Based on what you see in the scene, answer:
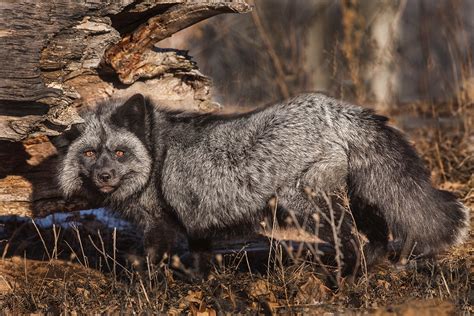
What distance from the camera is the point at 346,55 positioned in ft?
33.7

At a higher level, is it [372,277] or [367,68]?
[367,68]

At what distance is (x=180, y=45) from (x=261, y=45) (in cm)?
176

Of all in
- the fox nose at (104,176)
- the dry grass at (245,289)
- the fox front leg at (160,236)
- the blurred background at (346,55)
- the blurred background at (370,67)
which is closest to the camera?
the dry grass at (245,289)

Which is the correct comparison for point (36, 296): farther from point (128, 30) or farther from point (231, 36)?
point (231, 36)

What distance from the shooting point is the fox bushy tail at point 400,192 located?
5.29 m

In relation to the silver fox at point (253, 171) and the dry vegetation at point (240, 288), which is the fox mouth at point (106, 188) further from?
the dry vegetation at point (240, 288)

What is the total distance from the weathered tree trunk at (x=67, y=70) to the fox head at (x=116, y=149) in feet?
1.15

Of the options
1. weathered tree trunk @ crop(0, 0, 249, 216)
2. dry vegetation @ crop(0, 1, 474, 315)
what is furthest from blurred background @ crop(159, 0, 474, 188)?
dry vegetation @ crop(0, 1, 474, 315)

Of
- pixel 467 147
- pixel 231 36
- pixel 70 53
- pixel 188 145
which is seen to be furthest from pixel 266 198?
pixel 231 36

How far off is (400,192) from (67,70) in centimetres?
304

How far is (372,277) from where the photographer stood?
5250mm

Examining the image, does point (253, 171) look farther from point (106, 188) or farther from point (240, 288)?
point (106, 188)

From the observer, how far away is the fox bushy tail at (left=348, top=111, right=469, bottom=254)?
529cm

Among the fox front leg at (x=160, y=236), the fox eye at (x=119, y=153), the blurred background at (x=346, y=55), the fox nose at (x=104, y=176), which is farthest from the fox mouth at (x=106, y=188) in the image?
the blurred background at (x=346, y=55)
